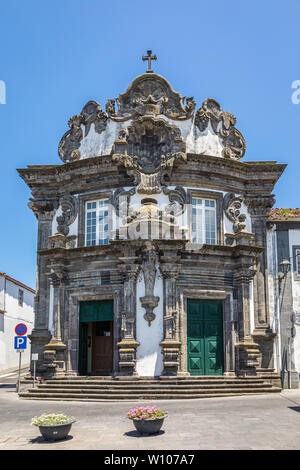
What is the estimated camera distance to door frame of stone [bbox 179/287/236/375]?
18703 mm

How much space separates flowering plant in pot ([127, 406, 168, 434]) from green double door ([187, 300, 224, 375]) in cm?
957

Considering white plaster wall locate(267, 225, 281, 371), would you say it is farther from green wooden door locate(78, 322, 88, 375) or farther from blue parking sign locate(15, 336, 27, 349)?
blue parking sign locate(15, 336, 27, 349)

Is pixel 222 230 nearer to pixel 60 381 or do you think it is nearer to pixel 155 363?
pixel 155 363

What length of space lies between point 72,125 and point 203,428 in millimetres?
15519

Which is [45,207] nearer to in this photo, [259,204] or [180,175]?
[180,175]

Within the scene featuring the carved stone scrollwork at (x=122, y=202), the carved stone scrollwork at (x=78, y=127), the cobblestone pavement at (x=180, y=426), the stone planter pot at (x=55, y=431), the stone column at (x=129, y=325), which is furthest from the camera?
the carved stone scrollwork at (x=78, y=127)

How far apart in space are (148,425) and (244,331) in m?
10.5

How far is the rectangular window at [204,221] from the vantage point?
2036 cm

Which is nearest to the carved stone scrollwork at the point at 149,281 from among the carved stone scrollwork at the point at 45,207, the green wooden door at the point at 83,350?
the green wooden door at the point at 83,350

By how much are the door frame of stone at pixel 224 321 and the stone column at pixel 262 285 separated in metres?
1.19

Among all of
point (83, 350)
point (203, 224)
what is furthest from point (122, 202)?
point (83, 350)

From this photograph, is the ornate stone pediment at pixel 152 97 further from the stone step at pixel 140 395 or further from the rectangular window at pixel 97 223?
the stone step at pixel 140 395

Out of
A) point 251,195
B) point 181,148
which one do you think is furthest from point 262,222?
point 181,148

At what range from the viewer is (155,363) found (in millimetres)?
18000
